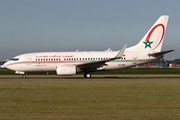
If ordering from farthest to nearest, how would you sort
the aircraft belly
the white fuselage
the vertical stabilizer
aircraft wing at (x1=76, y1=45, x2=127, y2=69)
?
the vertical stabilizer < the white fuselage < the aircraft belly < aircraft wing at (x1=76, y1=45, x2=127, y2=69)

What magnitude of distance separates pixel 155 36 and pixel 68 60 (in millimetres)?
12488

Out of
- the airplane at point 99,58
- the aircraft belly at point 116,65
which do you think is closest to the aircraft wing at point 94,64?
the airplane at point 99,58

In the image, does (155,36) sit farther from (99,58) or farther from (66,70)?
(66,70)

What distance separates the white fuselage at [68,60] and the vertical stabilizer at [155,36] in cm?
150

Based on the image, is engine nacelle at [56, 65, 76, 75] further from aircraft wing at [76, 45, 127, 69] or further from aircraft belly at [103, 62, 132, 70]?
aircraft belly at [103, 62, 132, 70]

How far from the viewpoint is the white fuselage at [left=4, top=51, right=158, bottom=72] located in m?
32.1

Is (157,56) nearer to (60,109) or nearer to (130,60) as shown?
(130,60)

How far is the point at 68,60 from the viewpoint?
107 ft

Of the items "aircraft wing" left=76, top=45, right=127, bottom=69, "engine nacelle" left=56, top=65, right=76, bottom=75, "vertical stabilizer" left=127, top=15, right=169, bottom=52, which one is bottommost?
"engine nacelle" left=56, top=65, right=76, bottom=75

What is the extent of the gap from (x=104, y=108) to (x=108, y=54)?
2310 cm

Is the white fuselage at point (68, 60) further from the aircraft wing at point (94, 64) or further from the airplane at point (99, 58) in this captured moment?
the aircraft wing at point (94, 64)

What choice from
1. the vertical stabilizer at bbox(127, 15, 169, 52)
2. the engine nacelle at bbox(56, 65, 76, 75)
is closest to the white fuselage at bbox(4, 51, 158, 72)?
the vertical stabilizer at bbox(127, 15, 169, 52)

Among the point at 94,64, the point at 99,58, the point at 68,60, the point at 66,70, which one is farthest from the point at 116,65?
the point at 66,70

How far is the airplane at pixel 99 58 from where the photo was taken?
32.0 meters
